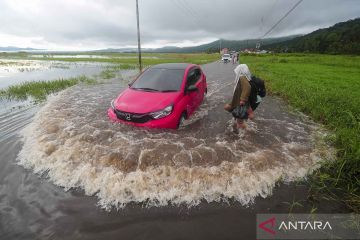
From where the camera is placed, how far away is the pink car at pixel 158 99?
5.74 m

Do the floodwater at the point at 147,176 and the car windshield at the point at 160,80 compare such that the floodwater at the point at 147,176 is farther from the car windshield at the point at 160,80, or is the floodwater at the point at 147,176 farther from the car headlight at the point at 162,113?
the car windshield at the point at 160,80

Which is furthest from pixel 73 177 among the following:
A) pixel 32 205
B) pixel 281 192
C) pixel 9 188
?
pixel 281 192

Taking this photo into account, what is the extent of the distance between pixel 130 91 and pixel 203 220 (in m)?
4.52

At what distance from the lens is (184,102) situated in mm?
6484

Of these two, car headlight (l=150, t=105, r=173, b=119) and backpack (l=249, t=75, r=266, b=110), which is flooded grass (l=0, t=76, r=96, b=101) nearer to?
car headlight (l=150, t=105, r=173, b=119)

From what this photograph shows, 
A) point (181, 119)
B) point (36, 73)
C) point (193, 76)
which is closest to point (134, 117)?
point (181, 119)

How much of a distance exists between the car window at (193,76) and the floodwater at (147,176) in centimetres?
129

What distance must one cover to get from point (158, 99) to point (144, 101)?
0.38m

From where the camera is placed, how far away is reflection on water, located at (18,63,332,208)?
159 inches

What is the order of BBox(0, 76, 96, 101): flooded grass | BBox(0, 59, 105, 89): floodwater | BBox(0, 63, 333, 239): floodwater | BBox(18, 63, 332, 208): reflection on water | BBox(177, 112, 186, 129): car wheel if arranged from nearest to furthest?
BBox(0, 63, 333, 239): floodwater → BBox(18, 63, 332, 208): reflection on water → BBox(177, 112, 186, 129): car wheel → BBox(0, 76, 96, 101): flooded grass → BBox(0, 59, 105, 89): floodwater

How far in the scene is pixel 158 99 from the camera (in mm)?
6020

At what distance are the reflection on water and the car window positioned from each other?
124 centimetres

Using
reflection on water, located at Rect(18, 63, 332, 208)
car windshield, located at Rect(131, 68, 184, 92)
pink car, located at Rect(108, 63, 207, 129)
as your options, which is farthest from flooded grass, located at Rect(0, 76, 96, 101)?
pink car, located at Rect(108, 63, 207, 129)

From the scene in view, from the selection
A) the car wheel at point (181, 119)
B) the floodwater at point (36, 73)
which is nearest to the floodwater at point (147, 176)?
the car wheel at point (181, 119)
